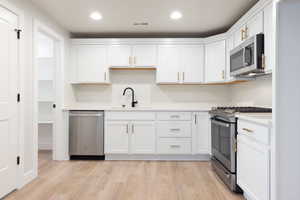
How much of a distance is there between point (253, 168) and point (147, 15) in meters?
2.60

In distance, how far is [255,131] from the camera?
2.09m

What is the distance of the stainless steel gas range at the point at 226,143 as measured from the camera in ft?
8.56

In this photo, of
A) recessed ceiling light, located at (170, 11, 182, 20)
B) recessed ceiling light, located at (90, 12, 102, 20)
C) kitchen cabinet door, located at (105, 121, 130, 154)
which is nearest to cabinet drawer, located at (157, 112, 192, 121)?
kitchen cabinet door, located at (105, 121, 130, 154)

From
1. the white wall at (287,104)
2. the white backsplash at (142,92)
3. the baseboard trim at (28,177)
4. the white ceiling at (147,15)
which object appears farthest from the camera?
the white backsplash at (142,92)

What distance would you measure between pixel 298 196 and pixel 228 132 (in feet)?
3.63

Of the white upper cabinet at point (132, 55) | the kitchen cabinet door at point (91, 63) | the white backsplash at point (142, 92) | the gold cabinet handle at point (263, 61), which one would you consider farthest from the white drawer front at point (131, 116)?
the gold cabinet handle at point (263, 61)

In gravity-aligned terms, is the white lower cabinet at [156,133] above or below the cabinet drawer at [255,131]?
below

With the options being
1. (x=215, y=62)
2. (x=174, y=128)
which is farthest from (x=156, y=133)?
(x=215, y=62)

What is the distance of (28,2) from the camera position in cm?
289

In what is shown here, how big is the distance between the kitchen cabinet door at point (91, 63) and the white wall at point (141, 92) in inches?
12.0

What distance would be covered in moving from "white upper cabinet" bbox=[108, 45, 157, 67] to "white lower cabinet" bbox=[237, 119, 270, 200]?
93.0 inches

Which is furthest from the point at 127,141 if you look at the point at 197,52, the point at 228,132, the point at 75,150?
the point at 197,52

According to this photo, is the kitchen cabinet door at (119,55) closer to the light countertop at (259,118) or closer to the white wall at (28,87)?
the white wall at (28,87)

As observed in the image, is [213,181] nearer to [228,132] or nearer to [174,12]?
[228,132]
